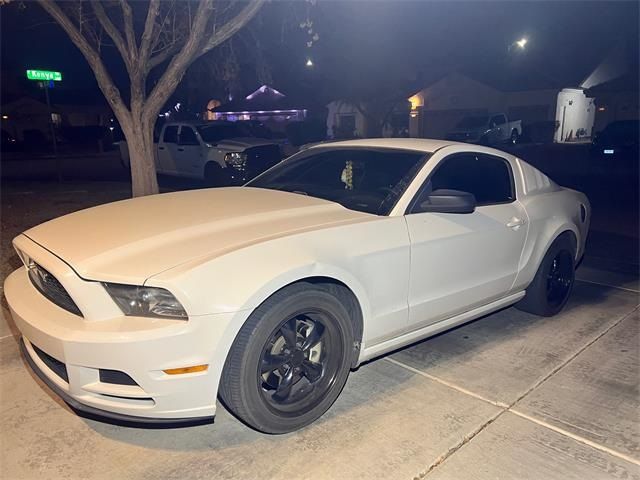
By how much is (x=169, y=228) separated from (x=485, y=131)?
2601 centimetres

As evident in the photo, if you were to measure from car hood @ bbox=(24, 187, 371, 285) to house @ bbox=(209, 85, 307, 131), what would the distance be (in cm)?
3122

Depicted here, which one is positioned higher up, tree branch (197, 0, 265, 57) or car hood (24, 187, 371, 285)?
tree branch (197, 0, 265, 57)

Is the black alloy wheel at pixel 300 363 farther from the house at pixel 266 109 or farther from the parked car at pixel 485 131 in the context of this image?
the house at pixel 266 109

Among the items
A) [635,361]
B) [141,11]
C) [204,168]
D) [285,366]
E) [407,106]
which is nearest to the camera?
[285,366]

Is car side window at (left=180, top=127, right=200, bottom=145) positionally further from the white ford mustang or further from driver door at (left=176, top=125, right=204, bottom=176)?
the white ford mustang

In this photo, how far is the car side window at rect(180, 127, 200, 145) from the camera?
13168mm

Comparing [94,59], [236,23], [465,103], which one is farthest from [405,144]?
[465,103]

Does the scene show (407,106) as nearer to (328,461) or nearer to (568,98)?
(568,98)

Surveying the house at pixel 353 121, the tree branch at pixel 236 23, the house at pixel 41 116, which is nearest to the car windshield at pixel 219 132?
the tree branch at pixel 236 23

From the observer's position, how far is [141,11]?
1120 cm

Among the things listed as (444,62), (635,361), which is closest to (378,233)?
(635,361)

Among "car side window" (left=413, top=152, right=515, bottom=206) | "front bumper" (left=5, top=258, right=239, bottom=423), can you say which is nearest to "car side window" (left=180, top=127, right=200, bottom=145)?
"car side window" (left=413, top=152, right=515, bottom=206)

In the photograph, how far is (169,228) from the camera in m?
2.92

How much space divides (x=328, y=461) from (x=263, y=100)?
33920mm
